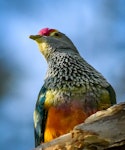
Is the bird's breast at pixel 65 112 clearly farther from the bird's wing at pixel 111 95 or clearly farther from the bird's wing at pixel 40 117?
the bird's wing at pixel 111 95

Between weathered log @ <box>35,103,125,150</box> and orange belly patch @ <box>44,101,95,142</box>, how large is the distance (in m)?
1.07

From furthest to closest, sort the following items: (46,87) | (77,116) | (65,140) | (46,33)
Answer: (46,33)
(46,87)
(77,116)
(65,140)

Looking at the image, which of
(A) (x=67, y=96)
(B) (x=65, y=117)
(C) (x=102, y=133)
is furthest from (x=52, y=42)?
(C) (x=102, y=133)

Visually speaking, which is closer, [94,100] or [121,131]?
[121,131]

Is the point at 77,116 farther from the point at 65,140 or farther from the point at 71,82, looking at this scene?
the point at 65,140

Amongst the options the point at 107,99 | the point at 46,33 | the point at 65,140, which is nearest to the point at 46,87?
the point at 107,99

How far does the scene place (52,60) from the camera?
436 cm

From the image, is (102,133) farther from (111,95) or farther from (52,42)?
(52,42)

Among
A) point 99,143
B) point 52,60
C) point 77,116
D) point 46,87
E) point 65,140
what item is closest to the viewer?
point 99,143

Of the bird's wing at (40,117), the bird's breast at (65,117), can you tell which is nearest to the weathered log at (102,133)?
the bird's breast at (65,117)

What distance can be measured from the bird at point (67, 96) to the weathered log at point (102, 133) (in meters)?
1.09

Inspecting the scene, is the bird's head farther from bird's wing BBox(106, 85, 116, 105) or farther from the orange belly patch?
the orange belly patch

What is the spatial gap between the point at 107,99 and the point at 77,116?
0.29 metres

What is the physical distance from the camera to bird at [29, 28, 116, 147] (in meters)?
3.68
